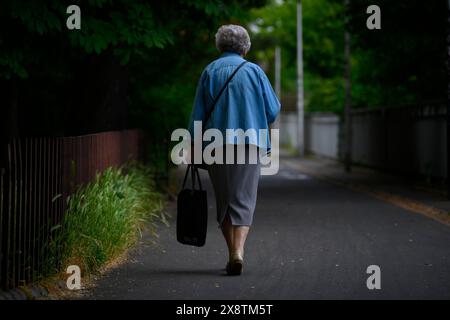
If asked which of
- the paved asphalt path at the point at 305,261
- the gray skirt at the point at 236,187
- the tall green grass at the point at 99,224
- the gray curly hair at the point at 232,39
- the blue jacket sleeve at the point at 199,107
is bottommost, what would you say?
the paved asphalt path at the point at 305,261

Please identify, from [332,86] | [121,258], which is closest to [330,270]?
[121,258]

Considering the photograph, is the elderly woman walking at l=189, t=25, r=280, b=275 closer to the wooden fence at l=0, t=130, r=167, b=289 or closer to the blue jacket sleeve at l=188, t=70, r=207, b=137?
the blue jacket sleeve at l=188, t=70, r=207, b=137

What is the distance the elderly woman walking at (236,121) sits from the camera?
8102mm

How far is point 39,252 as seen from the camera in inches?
303

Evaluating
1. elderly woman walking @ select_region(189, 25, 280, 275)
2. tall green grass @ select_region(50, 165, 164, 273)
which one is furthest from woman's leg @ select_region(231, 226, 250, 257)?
tall green grass @ select_region(50, 165, 164, 273)

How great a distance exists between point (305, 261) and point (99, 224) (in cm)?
193

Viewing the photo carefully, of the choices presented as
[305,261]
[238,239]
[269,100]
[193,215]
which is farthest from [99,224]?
[269,100]

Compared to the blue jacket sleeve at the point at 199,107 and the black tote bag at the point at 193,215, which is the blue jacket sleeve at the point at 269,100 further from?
the black tote bag at the point at 193,215

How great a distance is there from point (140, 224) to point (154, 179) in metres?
5.29

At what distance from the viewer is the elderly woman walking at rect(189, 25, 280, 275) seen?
8.10 m

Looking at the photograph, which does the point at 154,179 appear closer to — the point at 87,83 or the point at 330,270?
the point at 87,83

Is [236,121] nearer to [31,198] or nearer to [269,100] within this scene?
[269,100]

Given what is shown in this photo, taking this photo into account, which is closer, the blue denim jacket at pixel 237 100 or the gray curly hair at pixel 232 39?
the blue denim jacket at pixel 237 100

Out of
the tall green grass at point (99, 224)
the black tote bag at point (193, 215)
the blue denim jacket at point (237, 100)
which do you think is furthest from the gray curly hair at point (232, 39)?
the tall green grass at point (99, 224)
